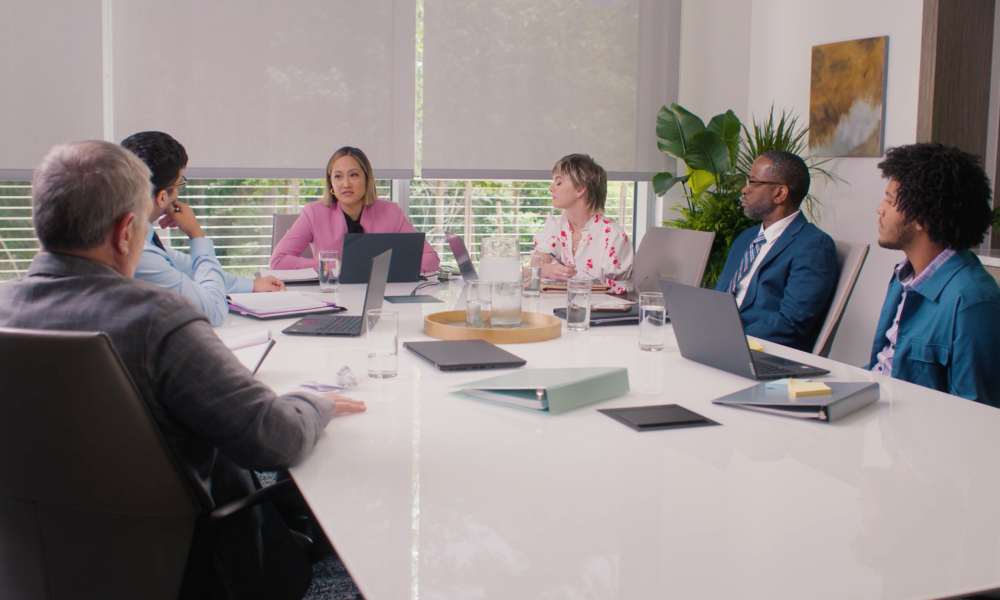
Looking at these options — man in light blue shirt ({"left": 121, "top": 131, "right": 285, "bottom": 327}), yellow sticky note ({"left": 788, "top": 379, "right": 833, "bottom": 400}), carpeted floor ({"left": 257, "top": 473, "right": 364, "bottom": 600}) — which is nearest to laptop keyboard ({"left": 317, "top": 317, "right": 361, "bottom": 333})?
man in light blue shirt ({"left": 121, "top": 131, "right": 285, "bottom": 327})

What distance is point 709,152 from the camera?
193 inches

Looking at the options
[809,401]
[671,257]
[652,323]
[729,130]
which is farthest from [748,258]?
[729,130]

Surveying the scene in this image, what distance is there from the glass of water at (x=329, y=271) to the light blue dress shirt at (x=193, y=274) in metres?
0.44

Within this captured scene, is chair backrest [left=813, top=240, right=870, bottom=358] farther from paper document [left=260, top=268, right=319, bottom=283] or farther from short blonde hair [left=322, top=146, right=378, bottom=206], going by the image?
short blonde hair [left=322, top=146, right=378, bottom=206]

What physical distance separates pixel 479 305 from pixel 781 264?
4.36 ft

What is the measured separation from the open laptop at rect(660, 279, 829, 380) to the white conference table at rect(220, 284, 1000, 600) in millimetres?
132

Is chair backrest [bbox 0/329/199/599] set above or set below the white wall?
below

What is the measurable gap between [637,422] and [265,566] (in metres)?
0.70

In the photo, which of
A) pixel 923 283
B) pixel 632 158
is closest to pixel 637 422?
pixel 923 283

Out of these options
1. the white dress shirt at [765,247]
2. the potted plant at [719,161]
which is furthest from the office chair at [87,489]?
the potted plant at [719,161]

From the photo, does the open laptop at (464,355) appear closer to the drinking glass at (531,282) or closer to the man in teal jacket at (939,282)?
the drinking glass at (531,282)

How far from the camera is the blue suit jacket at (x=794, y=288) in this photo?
260 centimetres

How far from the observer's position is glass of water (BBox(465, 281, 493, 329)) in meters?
2.15

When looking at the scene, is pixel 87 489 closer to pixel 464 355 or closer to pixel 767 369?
pixel 464 355
